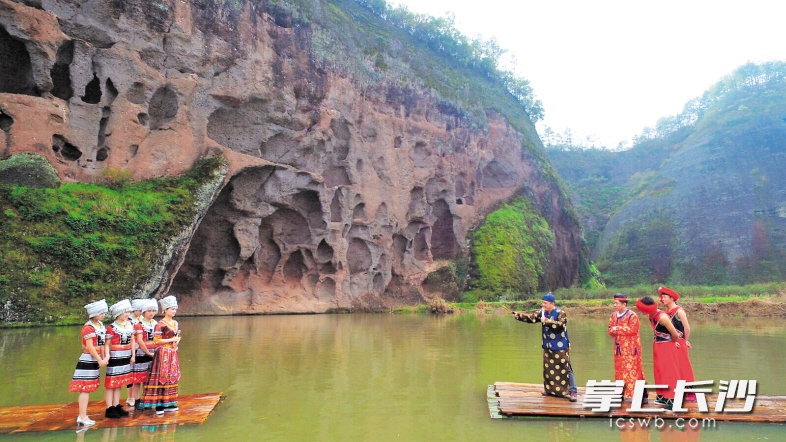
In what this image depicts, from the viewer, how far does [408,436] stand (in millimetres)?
4746

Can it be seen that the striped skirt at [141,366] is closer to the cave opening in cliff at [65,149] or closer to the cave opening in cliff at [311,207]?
the cave opening in cliff at [65,149]

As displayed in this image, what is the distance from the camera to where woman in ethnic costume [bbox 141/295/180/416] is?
548 cm

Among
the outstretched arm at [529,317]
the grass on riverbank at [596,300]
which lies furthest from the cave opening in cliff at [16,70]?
the outstretched arm at [529,317]

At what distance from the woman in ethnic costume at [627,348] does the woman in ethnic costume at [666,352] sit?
19 cm

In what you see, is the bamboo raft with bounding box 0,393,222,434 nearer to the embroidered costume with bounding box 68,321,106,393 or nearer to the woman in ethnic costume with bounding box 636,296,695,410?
the embroidered costume with bounding box 68,321,106,393

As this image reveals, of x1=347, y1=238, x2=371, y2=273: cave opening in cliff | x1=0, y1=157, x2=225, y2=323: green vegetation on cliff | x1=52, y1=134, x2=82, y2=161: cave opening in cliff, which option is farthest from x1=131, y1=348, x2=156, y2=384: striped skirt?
x1=347, y1=238, x2=371, y2=273: cave opening in cliff

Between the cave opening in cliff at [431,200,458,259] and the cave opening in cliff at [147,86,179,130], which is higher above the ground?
the cave opening in cliff at [147,86,179,130]

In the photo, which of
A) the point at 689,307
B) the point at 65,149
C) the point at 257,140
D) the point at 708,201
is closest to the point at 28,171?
Answer: the point at 65,149

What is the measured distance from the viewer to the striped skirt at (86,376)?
5055mm

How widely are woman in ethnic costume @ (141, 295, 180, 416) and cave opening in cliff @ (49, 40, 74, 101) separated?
15398 millimetres

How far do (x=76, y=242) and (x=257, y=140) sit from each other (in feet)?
31.6

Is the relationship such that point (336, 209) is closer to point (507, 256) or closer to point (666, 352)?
point (507, 256)

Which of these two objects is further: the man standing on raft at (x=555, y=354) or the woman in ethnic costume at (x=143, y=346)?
the man standing on raft at (x=555, y=354)

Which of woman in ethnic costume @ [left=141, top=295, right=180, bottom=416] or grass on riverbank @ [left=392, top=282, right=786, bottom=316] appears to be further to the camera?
grass on riverbank @ [left=392, top=282, right=786, bottom=316]
